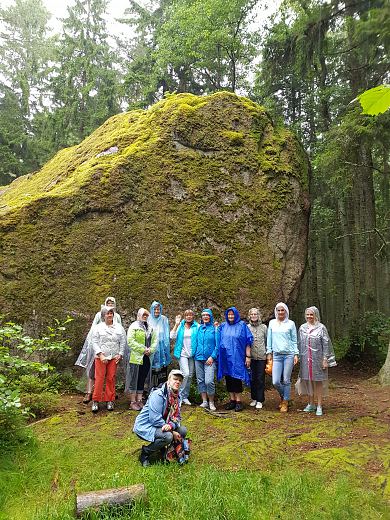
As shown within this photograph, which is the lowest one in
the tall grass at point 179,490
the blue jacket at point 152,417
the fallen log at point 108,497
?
the tall grass at point 179,490

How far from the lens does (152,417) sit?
14.7 ft

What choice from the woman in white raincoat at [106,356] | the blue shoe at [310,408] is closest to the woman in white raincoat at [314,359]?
the blue shoe at [310,408]

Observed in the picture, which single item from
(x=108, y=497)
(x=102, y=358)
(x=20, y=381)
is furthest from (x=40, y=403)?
(x=108, y=497)

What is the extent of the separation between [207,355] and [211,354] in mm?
65

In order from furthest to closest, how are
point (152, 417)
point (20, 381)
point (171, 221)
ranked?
point (171, 221)
point (20, 381)
point (152, 417)

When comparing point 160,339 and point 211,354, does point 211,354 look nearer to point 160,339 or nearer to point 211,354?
point 211,354

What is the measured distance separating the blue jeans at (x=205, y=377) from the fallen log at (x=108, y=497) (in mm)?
2902

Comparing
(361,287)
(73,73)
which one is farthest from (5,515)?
(73,73)

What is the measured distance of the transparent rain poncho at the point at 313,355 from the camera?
253 inches

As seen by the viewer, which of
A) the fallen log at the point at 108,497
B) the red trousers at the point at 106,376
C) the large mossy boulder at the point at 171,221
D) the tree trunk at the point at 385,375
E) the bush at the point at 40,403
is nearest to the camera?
the fallen log at the point at 108,497

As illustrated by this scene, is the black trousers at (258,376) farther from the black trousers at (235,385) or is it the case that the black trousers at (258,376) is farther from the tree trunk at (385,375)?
the tree trunk at (385,375)

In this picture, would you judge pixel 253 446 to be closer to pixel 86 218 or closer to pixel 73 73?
pixel 86 218

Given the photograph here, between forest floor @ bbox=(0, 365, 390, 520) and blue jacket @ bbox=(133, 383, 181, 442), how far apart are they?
35cm

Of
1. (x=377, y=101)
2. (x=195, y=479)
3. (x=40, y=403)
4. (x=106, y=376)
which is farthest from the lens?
(x=106, y=376)
